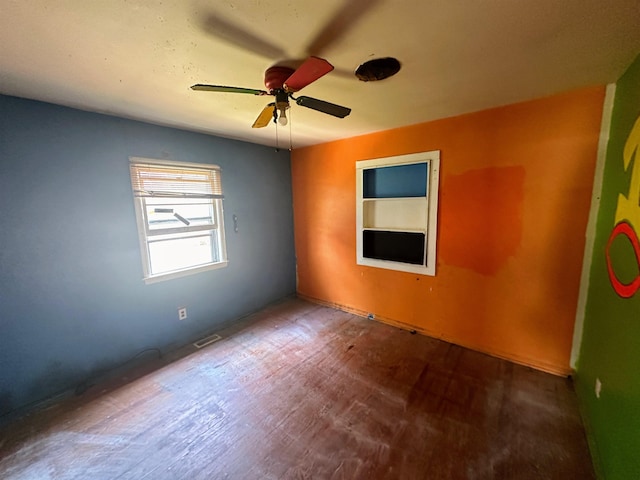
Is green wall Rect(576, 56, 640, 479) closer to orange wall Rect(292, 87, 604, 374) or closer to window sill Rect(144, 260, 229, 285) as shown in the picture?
orange wall Rect(292, 87, 604, 374)

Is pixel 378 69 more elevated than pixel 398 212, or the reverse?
pixel 378 69

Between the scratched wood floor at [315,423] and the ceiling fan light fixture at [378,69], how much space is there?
2.24 metres

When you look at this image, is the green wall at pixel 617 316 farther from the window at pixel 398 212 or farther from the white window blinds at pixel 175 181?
the white window blinds at pixel 175 181

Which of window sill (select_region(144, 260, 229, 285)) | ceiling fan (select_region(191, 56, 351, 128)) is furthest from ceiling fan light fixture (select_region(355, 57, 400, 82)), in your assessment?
window sill (select_region(144, 260, 229, 285))

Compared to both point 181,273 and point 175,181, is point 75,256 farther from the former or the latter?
point 175,181

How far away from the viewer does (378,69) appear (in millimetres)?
1475

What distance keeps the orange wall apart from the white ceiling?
31cm

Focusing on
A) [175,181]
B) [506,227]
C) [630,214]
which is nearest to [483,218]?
[506,227]

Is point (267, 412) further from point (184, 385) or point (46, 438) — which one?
point (46, 438)

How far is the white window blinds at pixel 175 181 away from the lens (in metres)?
2.39

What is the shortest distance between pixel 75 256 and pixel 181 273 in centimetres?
86

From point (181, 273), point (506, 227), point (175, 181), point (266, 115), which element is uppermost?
point (266, 115)

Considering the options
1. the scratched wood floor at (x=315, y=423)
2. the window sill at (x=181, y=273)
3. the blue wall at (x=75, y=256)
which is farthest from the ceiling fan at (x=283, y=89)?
the scratched wood floor at (x=315, y=423)

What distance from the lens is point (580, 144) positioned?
1888mm
